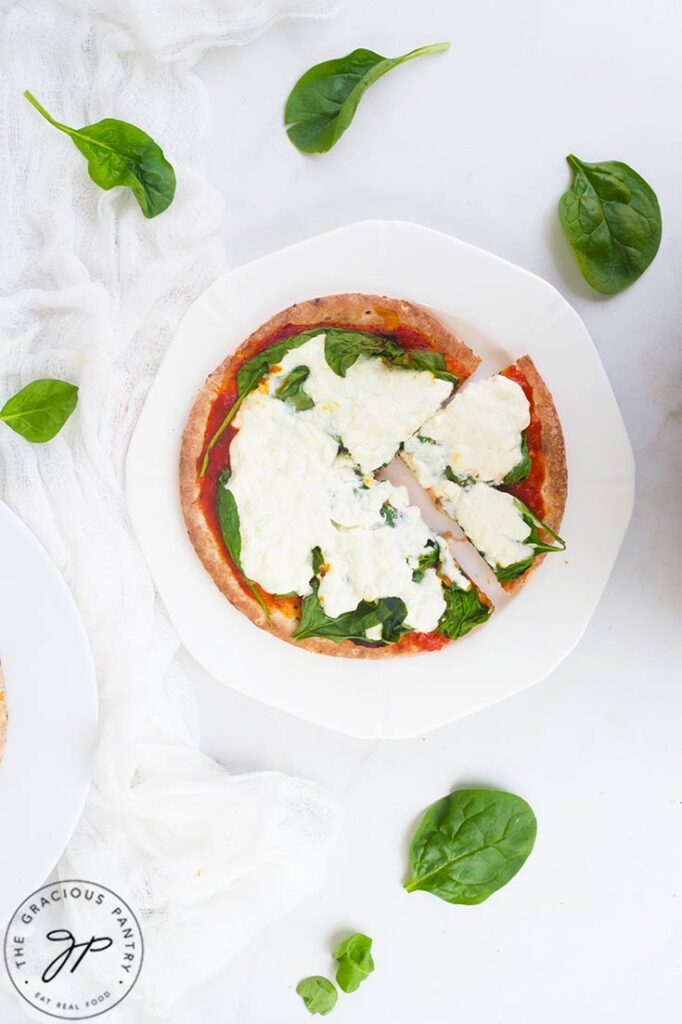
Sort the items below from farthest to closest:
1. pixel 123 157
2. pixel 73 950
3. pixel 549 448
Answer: pixel 73 950 → pixel 549 448 → pixel 123 157

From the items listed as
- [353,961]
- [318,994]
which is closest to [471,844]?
[353,961]

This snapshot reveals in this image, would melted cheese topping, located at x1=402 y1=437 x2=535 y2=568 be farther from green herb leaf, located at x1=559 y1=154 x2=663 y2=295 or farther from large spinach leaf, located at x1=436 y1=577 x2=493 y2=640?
green herb leaf, located at x1=559 y1=154 x2=663 y2=295

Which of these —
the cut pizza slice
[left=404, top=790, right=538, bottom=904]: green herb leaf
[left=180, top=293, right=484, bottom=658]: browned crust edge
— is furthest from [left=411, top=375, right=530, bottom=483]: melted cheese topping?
[left=404, top=790, right=538, bottom=904]: green herb leaf

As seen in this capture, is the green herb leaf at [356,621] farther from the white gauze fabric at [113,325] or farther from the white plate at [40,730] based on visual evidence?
the white plate at [40,730]

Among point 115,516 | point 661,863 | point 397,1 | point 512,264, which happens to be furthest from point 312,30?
point 661,863

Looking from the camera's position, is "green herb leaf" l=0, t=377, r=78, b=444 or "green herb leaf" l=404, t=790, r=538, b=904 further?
"green herb leaf" l=404, t=790, r=538, b=904

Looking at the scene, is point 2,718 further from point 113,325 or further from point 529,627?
point 529,627
